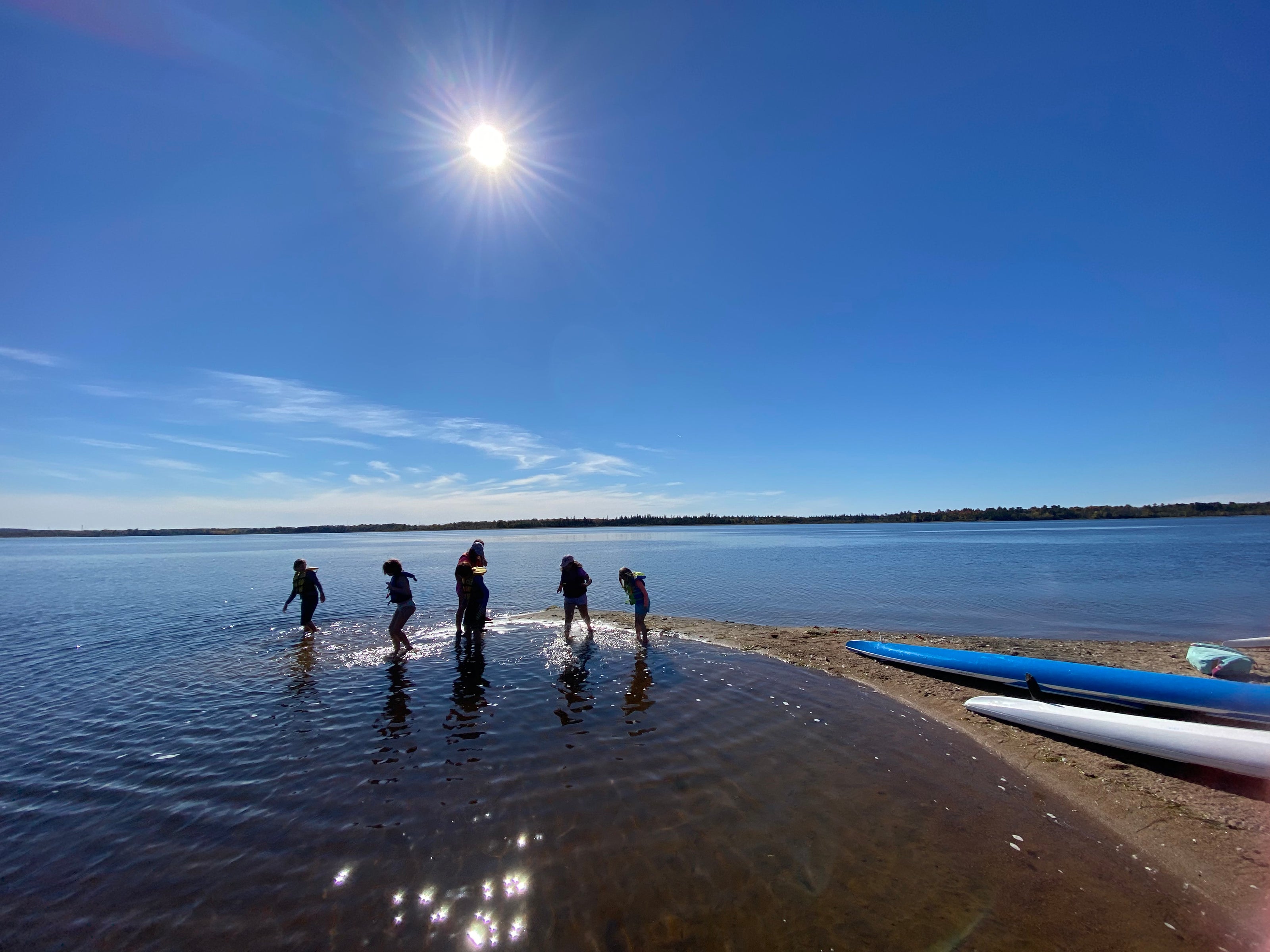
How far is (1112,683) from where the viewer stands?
31.4 ft

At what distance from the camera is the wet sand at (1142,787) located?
548 cm

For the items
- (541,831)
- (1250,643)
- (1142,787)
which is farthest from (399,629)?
(1250,643)

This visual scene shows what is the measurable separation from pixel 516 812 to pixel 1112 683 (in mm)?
11247

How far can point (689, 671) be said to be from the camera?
41.1 feet

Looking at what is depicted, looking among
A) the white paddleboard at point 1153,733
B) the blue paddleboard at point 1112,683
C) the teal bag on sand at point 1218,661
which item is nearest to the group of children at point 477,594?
the blue paddleboard at point 1112,683

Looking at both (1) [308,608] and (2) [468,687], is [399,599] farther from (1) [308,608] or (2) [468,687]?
(1) [308,608]

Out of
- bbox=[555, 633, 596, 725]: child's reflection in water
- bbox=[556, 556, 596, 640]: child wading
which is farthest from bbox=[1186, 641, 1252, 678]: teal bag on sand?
bbox=[556, 556, 596, 640]: child wading

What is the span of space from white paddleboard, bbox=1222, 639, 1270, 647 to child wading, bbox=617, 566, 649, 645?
17417 millimetres

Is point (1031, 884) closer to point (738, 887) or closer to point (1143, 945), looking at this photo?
point (1143, 945)

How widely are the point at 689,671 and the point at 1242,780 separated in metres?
9.18

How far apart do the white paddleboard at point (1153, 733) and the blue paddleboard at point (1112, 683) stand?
423 millimetres

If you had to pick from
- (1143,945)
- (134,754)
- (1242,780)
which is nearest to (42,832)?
(134,754)

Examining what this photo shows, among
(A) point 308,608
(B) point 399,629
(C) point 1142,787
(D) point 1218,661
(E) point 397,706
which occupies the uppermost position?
(A) point 308,608

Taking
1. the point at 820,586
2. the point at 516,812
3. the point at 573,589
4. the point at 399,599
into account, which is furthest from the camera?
the point at 820,586
